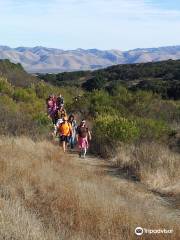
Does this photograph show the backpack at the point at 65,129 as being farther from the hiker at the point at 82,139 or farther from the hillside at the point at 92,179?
the hillside at the point at 92,179

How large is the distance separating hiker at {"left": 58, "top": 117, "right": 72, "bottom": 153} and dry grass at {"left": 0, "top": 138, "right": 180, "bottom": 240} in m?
4.89

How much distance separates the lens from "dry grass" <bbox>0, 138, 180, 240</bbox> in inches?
306

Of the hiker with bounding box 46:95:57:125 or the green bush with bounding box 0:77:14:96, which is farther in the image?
the green bush with bounding box 0:77:14:96

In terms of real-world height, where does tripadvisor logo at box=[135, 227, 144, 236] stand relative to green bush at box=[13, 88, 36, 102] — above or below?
above

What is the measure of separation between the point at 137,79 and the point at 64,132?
48.3 meters

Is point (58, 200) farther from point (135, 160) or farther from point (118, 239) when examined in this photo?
point (135, 160)

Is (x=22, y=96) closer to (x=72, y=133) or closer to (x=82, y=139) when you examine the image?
(x=72, y=133)

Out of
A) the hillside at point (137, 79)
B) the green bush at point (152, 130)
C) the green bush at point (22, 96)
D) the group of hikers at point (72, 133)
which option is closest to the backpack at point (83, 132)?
the group of hikers at point (72, 133)

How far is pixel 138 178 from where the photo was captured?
51.1 feet

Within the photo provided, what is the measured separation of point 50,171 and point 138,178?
3.51 m

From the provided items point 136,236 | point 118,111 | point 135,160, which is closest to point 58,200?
point 136,236

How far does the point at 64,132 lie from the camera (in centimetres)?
1939

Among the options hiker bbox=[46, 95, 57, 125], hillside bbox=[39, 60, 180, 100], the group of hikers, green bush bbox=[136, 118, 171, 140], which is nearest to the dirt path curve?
the group of hikers

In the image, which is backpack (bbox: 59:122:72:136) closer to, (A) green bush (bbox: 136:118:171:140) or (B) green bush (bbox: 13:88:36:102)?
(A) green bush (bbox: 136:118:171:140)
